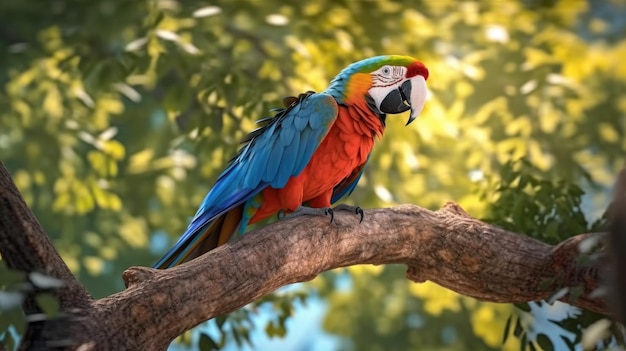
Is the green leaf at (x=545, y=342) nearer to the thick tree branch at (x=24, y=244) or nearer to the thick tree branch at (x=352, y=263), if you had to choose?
the thick tree branch at (x=352, y=263)

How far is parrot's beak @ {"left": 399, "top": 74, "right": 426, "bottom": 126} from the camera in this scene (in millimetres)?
2676

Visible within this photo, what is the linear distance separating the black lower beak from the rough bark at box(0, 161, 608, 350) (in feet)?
1.10

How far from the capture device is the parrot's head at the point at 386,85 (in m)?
2.66

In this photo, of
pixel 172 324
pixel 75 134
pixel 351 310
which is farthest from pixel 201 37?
pixel 351 310

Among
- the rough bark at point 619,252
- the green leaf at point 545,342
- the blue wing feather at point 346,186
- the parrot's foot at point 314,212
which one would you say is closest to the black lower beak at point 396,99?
the blue wing feather at point 346,186

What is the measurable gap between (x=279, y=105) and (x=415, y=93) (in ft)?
3.26

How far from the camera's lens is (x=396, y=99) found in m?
2.68

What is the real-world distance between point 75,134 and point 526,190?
269cm

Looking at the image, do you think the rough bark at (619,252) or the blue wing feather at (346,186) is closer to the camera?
the rough bark at (619,252)

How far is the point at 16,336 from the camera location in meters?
1.71

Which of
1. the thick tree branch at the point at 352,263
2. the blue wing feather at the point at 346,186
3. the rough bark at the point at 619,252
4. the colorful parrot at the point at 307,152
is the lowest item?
the rough bark at the point at 619,252

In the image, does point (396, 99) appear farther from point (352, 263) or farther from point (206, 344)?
point (206, 344)

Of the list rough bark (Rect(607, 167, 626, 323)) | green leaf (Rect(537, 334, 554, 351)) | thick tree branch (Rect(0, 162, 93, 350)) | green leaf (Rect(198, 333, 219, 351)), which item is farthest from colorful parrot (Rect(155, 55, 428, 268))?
rough bark (Rect(607, 167, 626, 323))

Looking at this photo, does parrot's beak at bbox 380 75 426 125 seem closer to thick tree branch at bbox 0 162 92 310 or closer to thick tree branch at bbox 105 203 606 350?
thick tree branch at bbox 105 203 606 350
